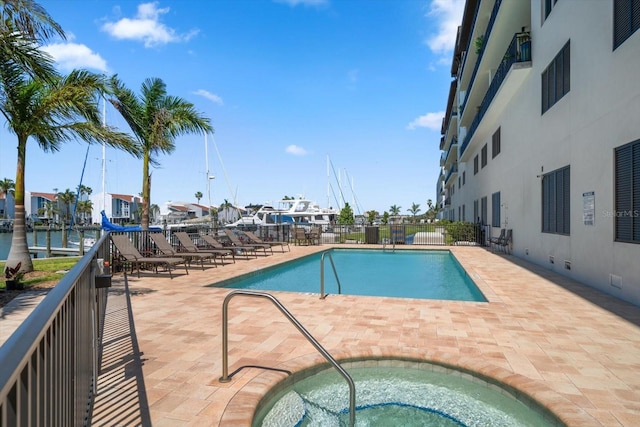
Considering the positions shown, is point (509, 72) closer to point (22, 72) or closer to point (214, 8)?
point (214, 8)

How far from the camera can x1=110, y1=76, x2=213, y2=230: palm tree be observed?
13.7m

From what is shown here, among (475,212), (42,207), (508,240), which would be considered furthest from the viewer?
(42,207)

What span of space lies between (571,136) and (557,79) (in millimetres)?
2028

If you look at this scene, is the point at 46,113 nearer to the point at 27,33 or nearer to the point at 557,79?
the point at 27,33

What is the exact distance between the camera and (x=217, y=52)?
1939 centimetres

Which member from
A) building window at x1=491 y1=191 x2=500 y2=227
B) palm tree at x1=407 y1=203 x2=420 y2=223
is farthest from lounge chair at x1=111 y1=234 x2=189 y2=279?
palm tree at x1=407 y1=203 x2=420 y2=223

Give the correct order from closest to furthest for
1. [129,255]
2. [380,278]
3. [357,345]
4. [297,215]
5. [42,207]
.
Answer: [357,345] → [129,255] → [380,278] → [297,215] → [42,207]

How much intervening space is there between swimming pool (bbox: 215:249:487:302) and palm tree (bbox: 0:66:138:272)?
16.7ft

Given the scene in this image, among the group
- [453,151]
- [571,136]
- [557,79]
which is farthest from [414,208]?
[571,136]

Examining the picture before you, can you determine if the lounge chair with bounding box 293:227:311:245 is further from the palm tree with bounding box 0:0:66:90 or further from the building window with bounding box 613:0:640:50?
the building window with bounding box 613:0:640:50

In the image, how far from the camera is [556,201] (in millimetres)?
10773

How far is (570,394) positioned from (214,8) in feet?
61.3

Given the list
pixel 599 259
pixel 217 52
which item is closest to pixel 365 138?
pixel 217 52

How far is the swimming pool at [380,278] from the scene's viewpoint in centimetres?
1007
